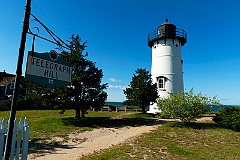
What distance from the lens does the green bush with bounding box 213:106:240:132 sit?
14.2 meters

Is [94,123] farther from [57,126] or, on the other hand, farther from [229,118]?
[229,118]

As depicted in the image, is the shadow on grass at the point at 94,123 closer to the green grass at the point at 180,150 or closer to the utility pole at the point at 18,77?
the green grass at the point at 180,150

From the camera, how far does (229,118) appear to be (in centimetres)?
1516

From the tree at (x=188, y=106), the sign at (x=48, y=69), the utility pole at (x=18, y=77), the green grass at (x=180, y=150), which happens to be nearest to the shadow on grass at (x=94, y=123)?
the tree at (x=188, y=106)

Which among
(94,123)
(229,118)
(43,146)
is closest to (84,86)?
(94,123)

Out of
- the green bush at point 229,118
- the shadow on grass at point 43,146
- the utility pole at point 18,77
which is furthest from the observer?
the green bush at point 229,118

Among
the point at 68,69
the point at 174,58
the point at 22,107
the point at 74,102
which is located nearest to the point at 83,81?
the point at 74,102

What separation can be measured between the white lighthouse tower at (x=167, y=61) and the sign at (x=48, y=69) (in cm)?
2404

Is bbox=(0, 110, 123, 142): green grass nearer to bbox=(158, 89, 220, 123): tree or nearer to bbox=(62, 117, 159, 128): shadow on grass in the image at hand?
bbox=(62, 117, 159, 128): shadow on grass

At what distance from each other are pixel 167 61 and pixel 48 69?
25.1 m

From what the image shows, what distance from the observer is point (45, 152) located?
8.23m

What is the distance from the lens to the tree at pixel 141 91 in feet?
83.8

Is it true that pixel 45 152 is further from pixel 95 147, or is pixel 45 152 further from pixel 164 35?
pixel 164 35

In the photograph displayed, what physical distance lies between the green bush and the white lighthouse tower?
35.6 feet
